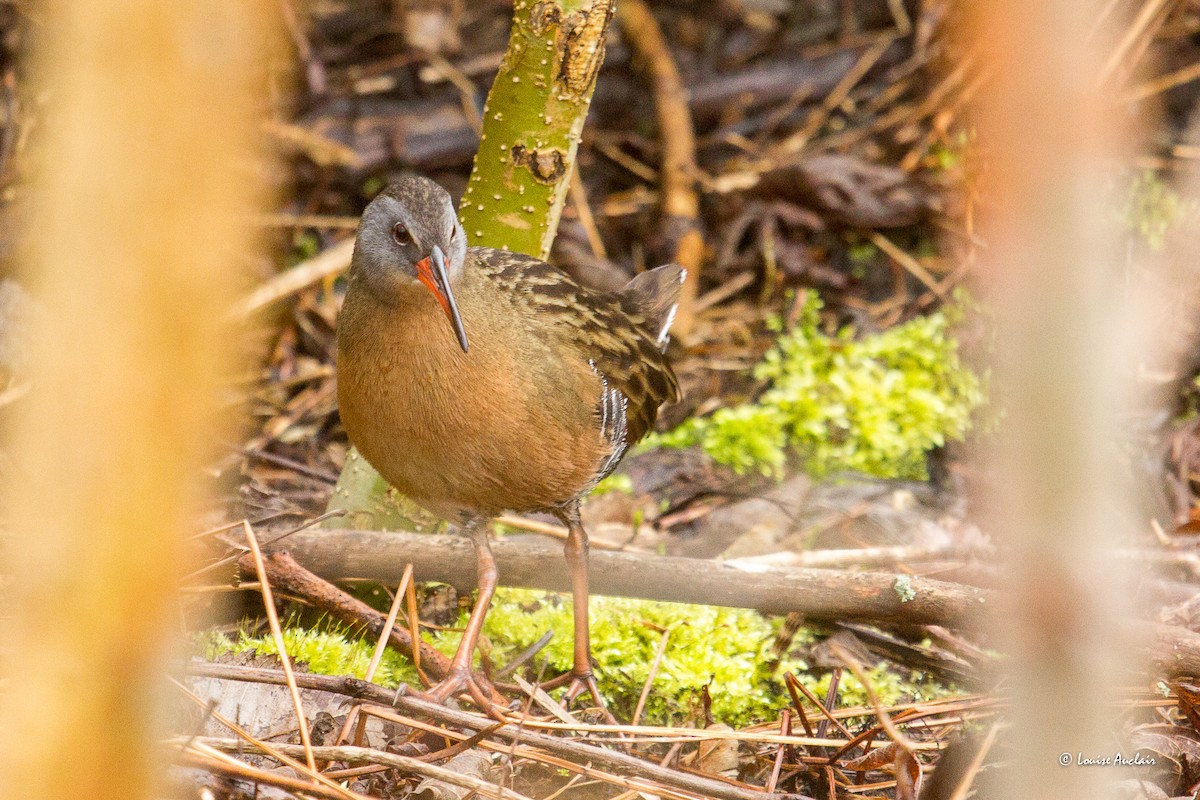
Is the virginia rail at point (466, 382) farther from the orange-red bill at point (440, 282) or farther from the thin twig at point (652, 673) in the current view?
the thin twig at point (652, 673)

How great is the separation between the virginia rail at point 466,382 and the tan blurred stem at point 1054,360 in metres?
2.27

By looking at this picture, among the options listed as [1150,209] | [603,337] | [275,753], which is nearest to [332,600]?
[275,753]

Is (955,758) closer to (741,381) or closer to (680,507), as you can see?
(680,507)

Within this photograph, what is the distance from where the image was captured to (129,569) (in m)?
0.85

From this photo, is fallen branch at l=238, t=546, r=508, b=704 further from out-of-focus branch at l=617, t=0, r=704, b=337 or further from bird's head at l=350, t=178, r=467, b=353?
out-of-focus branch at l=617, t=0, r=704, b=337

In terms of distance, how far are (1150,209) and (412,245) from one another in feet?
13.2

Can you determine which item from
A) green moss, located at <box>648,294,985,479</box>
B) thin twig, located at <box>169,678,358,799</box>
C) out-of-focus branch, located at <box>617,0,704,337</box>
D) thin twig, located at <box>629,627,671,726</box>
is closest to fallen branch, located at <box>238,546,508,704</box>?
thin twig, located at <box>629,627,671,726</box>

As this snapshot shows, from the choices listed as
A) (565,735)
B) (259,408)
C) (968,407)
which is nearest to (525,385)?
(565,735)

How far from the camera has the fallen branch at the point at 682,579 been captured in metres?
3.34

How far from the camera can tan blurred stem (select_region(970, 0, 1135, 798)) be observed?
850 mm

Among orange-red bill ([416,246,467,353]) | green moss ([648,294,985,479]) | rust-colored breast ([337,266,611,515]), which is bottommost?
green moss ([648,294,985,479])

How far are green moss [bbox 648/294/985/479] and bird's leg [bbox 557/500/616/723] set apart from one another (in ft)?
4.55

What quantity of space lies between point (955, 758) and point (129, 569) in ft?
6.57

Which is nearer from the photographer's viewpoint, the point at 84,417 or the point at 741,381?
the point at 84,417
